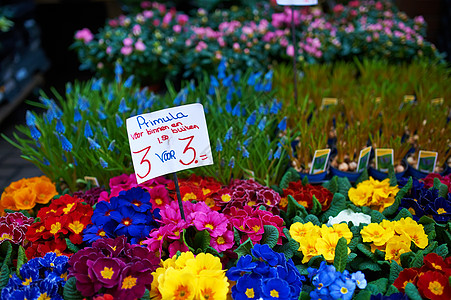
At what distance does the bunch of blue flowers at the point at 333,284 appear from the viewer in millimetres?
1014

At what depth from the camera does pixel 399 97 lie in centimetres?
216

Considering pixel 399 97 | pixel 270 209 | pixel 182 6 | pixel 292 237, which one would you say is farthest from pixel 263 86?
pixel 182 6

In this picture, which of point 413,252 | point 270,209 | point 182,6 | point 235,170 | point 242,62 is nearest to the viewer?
point 413,252

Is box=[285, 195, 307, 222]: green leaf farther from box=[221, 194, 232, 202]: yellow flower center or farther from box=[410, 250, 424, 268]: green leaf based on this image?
box=[410, 250, 424, 268]: green leaf

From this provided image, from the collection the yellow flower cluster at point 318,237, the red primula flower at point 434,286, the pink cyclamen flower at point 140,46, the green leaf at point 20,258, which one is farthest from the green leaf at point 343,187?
the pink cyclamen flower at point 140,46

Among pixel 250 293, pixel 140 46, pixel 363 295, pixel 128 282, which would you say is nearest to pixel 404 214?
pixel 363 295

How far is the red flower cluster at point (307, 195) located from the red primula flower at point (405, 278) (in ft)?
1.33

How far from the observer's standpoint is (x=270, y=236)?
3.99 feet

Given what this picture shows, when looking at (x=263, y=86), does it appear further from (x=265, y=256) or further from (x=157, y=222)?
(x=265, y=256)

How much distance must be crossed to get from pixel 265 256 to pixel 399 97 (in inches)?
59.5

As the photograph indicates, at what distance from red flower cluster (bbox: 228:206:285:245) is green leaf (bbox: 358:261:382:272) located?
0.85 ft

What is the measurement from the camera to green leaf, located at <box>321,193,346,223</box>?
1407mm

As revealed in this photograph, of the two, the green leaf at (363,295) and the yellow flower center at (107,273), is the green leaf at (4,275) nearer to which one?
the yellow flower center at (107,273)

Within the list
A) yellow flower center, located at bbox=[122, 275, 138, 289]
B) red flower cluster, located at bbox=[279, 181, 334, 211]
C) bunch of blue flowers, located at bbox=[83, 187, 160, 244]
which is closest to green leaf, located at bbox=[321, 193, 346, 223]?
red flower cluster, located at bbox=[279, 181, 334, 211]
